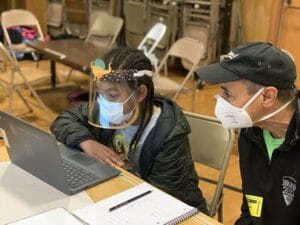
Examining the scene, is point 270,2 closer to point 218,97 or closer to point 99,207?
point 218,97

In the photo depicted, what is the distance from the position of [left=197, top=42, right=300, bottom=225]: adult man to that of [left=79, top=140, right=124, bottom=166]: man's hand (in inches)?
15.9

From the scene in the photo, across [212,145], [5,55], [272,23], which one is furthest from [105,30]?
[212,145]

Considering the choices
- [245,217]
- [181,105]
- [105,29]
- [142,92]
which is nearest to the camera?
[245,217]

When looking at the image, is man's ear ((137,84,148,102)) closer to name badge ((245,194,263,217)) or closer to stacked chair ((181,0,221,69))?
name badge ((245,194,263,217))

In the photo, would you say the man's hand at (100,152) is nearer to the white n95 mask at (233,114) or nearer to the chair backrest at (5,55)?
the white n95 mask at (233,114)

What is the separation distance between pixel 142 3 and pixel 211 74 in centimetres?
457

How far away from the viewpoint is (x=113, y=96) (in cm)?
165

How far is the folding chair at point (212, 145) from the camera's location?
182 centimetres

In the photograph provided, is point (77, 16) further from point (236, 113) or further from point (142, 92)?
point (236, 113)

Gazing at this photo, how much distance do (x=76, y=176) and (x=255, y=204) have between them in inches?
23.1

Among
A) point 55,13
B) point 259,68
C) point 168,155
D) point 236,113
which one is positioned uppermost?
point 259,68

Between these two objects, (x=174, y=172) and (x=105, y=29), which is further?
(x=105, y=29)

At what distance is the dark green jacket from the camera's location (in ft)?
5.26

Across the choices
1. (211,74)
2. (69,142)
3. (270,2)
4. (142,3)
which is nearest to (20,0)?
(142,3)
